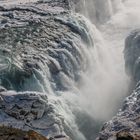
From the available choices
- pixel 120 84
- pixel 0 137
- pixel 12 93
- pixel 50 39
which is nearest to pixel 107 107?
pixel 120 84

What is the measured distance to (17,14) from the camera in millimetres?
46500

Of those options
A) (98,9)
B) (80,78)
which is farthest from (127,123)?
(98,9)

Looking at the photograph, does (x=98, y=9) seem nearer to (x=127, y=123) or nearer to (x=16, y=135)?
(x=127, y=123)

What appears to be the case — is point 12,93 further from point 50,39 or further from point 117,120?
point 50,39

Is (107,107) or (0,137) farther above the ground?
(107,107)

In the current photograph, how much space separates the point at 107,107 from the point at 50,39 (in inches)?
274

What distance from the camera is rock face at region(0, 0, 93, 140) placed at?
→ 32062 mm

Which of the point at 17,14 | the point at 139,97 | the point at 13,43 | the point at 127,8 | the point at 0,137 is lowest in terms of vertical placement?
the point at 0,137

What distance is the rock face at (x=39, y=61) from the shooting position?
32.1 m

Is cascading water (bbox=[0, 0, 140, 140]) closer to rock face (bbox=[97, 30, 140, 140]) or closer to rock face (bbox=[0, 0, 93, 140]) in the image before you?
rock face (bbox=[0, 0, 93, 140])

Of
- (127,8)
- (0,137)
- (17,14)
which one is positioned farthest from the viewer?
(127,8)

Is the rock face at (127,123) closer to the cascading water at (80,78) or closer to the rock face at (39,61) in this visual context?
the rock face at (39,61)

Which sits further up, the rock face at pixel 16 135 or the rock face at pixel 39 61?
the rock face at pixel 39 61

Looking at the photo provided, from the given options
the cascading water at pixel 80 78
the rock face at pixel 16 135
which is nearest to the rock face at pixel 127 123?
the cascading water at pixel 80 78
